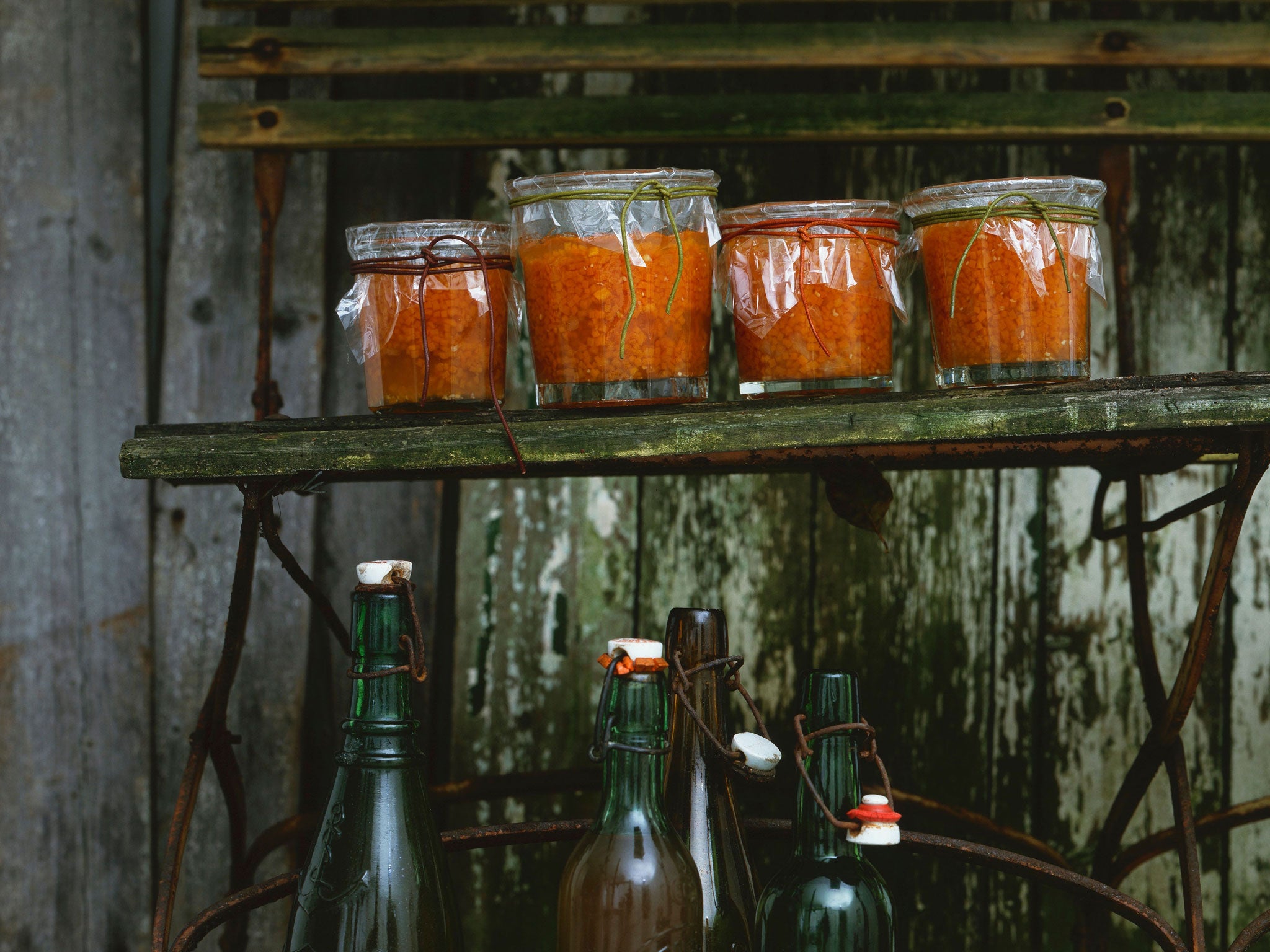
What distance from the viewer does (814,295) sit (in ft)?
2.62

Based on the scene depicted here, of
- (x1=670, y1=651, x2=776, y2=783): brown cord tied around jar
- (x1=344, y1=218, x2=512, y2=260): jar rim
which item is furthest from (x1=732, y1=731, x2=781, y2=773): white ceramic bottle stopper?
(x1=344, y1=218, x2=512, y2=260): jar rim

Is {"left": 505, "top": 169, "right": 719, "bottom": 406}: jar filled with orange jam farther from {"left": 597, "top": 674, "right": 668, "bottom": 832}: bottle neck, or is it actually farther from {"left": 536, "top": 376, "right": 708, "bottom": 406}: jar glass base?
{"left": 597, "top": 674, "right": 668, "bottom": 832}: bottle neck

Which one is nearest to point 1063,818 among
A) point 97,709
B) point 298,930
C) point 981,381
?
point 981,381

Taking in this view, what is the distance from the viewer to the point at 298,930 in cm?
79

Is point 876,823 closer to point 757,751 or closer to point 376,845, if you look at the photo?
point 757,751

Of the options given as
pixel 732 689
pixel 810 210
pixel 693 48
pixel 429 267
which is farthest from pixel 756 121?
pixel 732 689

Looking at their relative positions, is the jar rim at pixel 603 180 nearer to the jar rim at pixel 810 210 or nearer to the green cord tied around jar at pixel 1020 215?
the jar rim at pixel 810 210

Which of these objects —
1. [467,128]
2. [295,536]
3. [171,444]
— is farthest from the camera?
[295,536]

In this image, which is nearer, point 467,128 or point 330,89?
point 467,128

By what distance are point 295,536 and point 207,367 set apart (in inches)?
8.6

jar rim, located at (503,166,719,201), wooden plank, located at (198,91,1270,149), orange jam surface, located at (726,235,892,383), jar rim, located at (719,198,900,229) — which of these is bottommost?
orange jam surface, located at (726,235,892,383)

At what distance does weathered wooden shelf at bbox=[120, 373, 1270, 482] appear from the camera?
28.2 inches

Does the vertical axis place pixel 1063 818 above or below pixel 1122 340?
below

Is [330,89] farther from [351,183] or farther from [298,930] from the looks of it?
[298,930]
